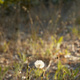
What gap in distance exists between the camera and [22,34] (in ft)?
13.2

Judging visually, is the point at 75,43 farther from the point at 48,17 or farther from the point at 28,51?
the point at 48,17

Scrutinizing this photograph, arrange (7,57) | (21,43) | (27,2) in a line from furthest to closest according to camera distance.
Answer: (27,2)
(21,43)
(7,57)

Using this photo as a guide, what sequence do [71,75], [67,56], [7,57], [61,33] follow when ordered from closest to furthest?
1. [71,75]
2. [67,56]
3. [7,57]
4. [61,33]

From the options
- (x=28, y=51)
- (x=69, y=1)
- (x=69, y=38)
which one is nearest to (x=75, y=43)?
(x=69, y=38)

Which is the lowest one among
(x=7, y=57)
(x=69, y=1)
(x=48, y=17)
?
(x=7, y=57)

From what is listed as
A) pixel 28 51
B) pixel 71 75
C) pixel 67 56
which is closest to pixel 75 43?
pixel 67 56

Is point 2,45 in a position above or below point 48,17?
below

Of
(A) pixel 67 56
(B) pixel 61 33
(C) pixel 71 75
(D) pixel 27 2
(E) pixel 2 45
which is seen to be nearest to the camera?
(C) pixel 71 75

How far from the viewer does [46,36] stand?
3.20 meters

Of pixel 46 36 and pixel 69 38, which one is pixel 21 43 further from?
pixel 69 38

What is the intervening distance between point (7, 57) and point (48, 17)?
95.2 inches

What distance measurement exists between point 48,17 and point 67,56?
2.41 m

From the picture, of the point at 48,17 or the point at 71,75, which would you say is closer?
the point at 71,75

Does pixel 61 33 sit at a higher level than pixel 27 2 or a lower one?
lower
